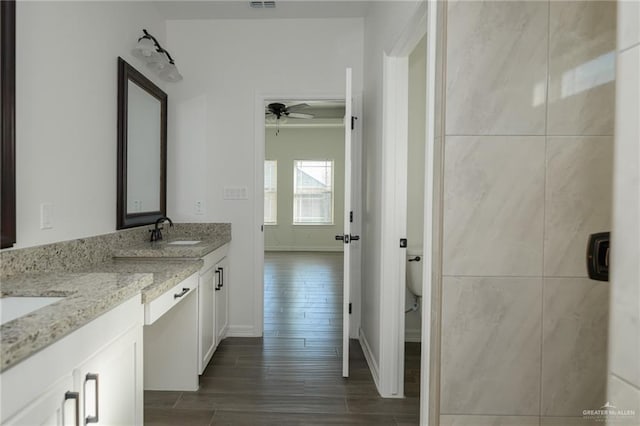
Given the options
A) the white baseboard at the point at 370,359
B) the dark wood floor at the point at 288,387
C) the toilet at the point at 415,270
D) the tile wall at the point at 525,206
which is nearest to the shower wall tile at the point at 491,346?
the tile wall at the point at 525,206

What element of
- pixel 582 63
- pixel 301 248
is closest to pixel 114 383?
pixel 582 63

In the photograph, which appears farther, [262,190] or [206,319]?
[262,190]

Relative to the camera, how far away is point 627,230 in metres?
0.54

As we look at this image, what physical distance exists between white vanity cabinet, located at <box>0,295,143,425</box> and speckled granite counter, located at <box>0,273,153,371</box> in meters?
0.03

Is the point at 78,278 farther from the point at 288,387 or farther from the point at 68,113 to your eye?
the point at 288,387

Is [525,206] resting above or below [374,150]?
below

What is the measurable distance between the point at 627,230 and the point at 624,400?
0.78 ft

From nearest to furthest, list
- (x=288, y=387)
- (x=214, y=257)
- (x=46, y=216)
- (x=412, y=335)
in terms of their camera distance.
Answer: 1. (x=46, y=216)
2. (x=288, y=387)
3. (x=214, y=257)
4. (x=412, y=335)

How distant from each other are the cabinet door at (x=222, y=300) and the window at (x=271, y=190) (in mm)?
5635

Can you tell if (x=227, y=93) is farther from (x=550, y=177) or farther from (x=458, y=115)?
(x=550, y=177)

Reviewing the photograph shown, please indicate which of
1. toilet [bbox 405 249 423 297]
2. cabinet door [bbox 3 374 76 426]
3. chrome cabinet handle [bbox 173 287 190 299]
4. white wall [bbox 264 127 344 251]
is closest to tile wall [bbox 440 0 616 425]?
cabinet door [bbox 3 374 76 426]

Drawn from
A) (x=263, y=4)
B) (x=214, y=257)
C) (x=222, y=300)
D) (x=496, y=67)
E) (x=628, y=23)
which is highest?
(x=263, y=4)

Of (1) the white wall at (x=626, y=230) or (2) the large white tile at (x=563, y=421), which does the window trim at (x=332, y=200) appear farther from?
(1) the white wall at (x=626, y=230)

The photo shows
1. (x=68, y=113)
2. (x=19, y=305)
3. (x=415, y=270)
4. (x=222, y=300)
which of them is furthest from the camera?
(x=222, y=300)
